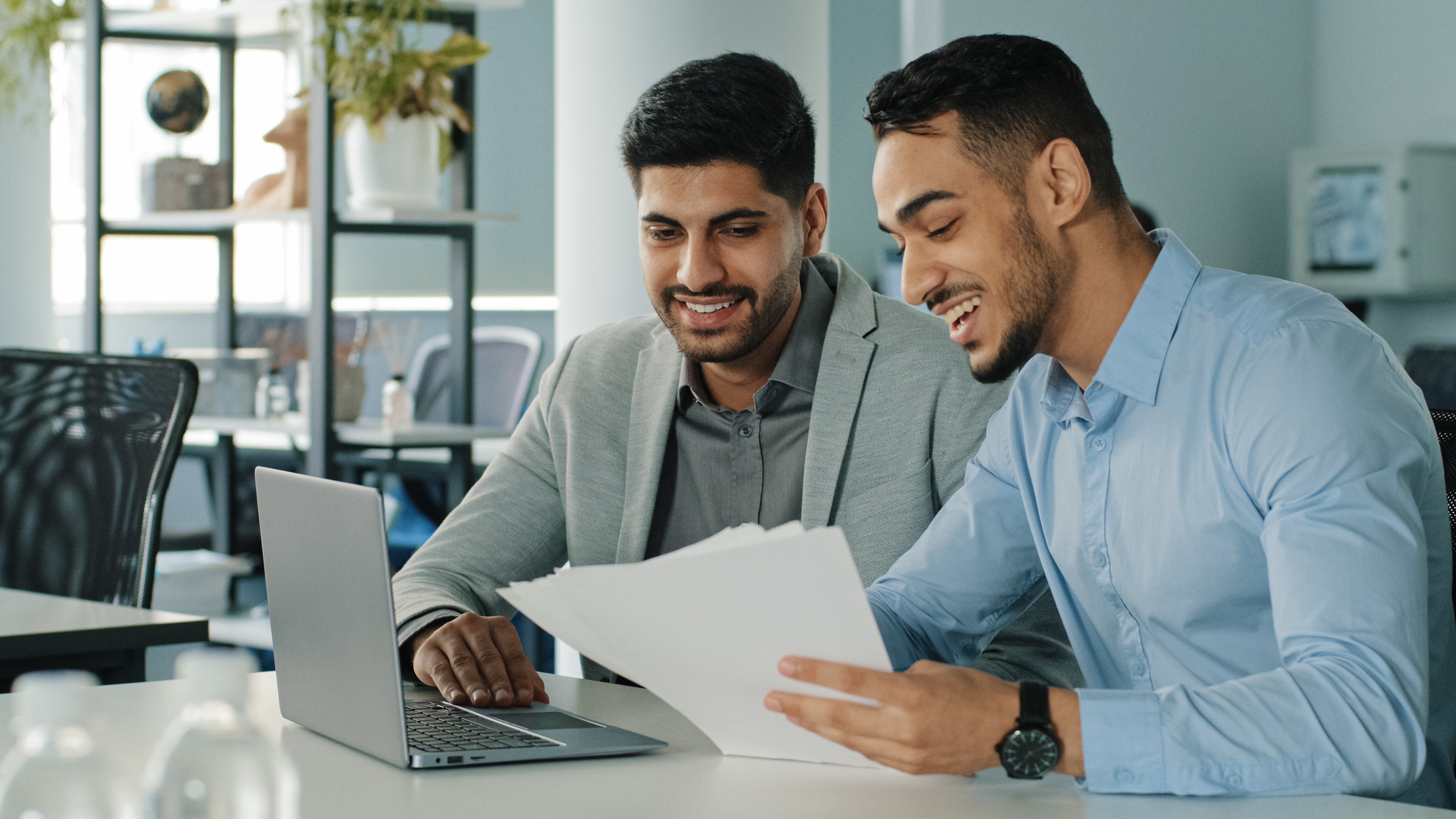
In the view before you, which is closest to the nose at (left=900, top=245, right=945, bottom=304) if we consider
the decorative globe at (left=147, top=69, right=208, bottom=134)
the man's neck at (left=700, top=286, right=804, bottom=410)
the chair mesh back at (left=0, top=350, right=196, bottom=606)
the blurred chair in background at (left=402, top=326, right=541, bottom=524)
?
the man's neck at (left=700, top=286, right=804, bottom=410)

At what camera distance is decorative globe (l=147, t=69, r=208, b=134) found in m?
3.80

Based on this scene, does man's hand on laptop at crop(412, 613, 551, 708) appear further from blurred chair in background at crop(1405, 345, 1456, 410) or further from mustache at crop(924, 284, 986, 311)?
blurred chair in background at crop(1405, 345, 1456, 410)

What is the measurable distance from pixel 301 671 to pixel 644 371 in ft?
2.46

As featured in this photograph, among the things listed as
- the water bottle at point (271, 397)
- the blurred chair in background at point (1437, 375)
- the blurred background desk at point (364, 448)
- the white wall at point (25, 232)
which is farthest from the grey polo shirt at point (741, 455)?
the white wall at point (25, 232)

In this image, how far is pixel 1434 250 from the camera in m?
5.57

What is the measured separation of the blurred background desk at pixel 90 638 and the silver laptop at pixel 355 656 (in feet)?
1.38

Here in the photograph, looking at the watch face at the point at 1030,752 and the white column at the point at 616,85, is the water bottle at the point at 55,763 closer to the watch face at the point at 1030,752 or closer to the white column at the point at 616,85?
the watch face at the point at 1030,752

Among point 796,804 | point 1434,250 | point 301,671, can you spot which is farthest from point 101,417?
point 1434,250

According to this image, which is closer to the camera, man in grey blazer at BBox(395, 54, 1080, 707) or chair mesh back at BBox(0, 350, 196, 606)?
man in grey blazer at BBox(395, 54, 1080, 707)

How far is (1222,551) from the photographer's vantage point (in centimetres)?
123

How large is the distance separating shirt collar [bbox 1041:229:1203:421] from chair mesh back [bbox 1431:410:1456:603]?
0.27 m

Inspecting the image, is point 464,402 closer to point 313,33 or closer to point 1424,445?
point 313,33

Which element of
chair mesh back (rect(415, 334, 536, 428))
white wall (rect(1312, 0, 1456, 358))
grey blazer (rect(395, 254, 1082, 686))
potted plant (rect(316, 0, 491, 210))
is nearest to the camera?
grey blazer (rect(395, 254, 1082, 686))

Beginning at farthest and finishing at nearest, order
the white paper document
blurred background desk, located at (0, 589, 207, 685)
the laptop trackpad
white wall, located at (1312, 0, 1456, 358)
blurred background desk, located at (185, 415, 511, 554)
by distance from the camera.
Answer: white wall, located at (1312, 0, 1456, 358)
blurred background desk, located at (185, 415, 511, 554)
blurred background desk, located at (0, 589, 207, 685)
the laptop trackpad
the white paper document
